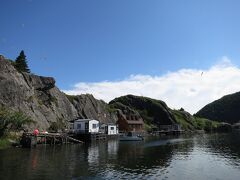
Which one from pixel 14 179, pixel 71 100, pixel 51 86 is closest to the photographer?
pixel 14 179

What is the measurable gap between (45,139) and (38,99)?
29.7 metres

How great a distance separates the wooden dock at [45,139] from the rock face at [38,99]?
8.97 metres

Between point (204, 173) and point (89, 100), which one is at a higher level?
point (89, 100)

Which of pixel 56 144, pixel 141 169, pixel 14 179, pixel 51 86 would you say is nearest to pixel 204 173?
pixel 141 169

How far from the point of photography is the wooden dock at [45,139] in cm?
7169

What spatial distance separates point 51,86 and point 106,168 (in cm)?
7741

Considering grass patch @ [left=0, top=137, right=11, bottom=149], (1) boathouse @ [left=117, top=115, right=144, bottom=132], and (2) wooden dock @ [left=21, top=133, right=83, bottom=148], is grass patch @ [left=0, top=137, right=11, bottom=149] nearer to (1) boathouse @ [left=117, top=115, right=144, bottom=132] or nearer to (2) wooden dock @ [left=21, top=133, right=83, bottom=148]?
(2) wooden dock @ [left=21, top=133, right=83, bottom=148]

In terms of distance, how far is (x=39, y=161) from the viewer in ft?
160

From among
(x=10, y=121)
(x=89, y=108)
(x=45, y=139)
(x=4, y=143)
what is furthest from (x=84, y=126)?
(x=4, y=143)

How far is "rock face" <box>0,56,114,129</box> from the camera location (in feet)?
288

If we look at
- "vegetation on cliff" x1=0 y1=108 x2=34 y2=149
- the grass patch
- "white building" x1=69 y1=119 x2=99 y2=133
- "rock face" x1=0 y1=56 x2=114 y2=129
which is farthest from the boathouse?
the grass patch

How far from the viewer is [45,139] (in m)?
79.4

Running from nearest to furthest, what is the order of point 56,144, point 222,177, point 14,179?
point 14,179 < point 222,177 < point 56,144

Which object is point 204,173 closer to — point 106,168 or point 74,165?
point 106,168
